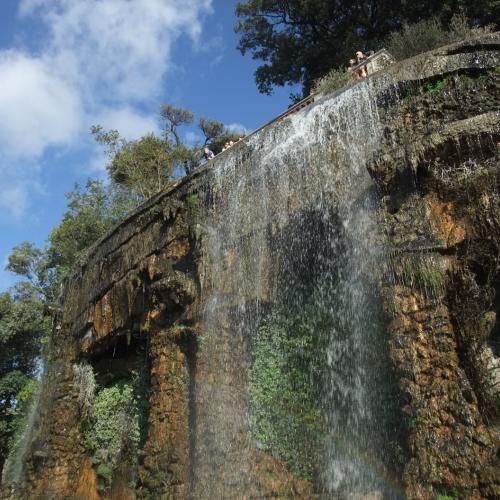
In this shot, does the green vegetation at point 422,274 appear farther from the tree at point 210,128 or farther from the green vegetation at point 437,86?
the tree at point 210,128

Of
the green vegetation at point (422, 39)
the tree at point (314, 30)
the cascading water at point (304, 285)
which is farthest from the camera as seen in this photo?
the tree at point (314, 30)

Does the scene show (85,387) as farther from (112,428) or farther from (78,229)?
(78,229)

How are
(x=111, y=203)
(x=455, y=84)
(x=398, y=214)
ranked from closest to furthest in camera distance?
1. (x=398, y=214)
2. (x=455, y=84)
3. (x=111, y=203)

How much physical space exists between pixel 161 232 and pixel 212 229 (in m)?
1.66

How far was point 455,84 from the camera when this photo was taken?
8.62 m

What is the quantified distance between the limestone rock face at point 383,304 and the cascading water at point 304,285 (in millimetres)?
54

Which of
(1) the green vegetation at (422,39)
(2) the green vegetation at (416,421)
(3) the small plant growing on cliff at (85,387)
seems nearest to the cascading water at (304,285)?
(2) the green vegetation at (416,421)

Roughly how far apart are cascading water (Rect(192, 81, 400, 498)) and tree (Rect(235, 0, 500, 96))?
40.4ft

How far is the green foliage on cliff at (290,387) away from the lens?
8758mm

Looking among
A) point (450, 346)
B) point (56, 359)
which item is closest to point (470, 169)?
point (450, 346)

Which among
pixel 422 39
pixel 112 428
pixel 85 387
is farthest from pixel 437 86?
pixel 85 387

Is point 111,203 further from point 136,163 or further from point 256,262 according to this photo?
point 256,262

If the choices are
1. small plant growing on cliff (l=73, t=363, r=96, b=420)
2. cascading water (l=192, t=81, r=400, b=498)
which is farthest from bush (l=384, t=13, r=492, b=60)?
small plant growing on cliff (l=73, t=363, r=96, b=420)

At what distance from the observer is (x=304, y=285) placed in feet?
32.0
